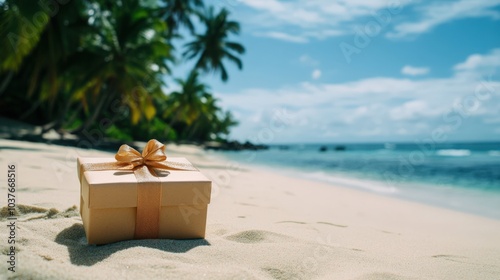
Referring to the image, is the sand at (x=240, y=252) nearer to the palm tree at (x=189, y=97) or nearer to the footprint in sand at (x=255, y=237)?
the footprint in sand at (x=255, y=237)

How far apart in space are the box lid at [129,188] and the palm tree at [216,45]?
89.0 ft

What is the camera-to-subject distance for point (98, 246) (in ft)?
6.16

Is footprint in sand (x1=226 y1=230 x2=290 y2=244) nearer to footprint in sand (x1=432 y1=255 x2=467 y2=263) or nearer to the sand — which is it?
the sand

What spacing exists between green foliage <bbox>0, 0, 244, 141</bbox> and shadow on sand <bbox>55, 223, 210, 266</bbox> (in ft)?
27.6

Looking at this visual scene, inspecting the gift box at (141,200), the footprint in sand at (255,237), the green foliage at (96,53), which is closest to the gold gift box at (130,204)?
the gift box at (141,200)

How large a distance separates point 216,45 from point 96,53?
14.4 meters

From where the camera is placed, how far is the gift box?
1.81 m

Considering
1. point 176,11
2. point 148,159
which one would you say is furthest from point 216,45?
point 148,159

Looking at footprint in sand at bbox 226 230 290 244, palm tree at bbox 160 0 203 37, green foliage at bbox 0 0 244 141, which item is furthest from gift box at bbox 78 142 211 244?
palm tree at bbox 160 0 203 37

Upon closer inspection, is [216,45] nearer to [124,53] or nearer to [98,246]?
[124,53]

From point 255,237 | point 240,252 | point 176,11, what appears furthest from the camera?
point 176,11

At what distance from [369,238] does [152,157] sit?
5.25 ft

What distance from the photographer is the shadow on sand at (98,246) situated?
1733 millimetres

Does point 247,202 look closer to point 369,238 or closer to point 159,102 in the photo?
point 369,238
